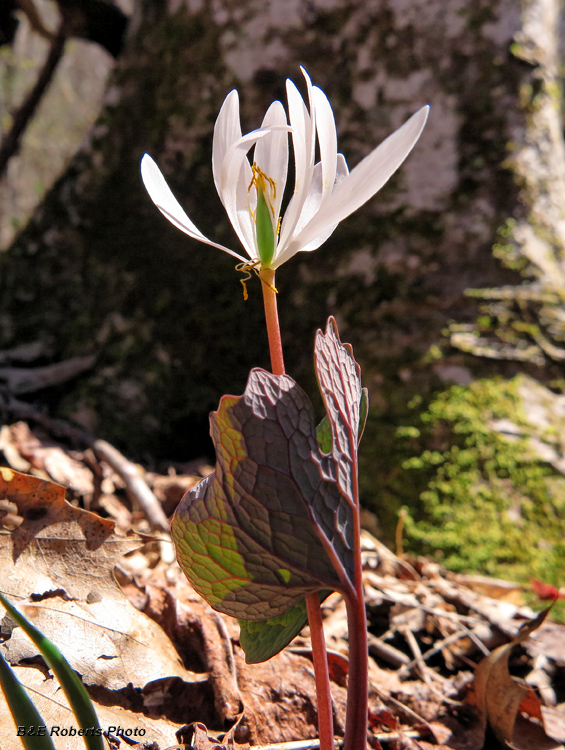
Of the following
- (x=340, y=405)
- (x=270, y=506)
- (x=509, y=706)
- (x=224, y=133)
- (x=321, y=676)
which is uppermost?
(x=224, y=133)

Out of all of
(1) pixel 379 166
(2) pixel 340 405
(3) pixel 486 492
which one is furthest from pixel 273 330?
(3) pixel 486 492

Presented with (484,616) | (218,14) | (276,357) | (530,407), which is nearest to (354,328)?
(530,407)

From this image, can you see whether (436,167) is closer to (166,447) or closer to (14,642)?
(166,447)

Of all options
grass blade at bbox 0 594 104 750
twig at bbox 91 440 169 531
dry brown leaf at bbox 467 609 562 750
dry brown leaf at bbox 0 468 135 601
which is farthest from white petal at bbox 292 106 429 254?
twig at bbox 91 440 169 531

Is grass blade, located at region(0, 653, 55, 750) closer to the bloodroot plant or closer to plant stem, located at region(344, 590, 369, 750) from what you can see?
the bloodroot plant

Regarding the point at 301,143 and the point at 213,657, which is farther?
the point at 213,657

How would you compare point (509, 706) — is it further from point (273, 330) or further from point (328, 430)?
point (273, 330)

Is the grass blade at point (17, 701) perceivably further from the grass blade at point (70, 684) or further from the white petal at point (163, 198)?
the white petal at point (163, 198)
